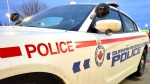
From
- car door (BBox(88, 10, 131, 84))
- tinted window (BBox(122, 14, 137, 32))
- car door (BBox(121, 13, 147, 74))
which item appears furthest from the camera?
tinted window (BBox(122, 14, 137, 32))

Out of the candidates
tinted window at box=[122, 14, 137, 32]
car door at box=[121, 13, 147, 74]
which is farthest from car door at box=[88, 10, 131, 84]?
tinted window at box=[122, 14, 137, 32]

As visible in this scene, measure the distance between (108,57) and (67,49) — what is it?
1.01 meters

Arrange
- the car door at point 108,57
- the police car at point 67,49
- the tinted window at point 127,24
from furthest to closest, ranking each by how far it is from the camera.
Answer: the tinted window at point 127,24 → the car door at point 108,57 → the police car at point 67,49

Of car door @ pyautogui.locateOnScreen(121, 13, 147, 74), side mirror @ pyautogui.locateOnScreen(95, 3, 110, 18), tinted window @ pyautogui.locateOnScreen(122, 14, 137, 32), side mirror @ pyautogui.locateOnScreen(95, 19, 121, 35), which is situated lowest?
car door @ pyautogui.locateOnScreen(121, 13, 147, 74)

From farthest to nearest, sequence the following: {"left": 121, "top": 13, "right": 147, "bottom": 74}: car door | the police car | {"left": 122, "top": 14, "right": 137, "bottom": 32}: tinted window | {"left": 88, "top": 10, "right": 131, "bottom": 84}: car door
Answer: {"left": 122, "top": 14, "right": 137, "bottom": 32}: tinted window → {"left": 121, "top": 13, "right": 147, "bottom": 74}: car door → {"left": 88, "top": 10, "right": 131, "bottom": 84}: car door → the police car

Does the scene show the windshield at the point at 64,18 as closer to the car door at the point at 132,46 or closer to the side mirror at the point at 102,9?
the side mirror at the point at 102,9

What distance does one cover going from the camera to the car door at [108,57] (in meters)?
2.56

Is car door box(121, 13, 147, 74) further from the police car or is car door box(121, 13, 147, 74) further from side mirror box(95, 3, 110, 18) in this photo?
side mirror box(95, 3, 110, 18)

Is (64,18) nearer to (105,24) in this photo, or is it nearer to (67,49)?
(105,24)

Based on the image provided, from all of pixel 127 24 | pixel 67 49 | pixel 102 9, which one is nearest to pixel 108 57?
pixel 102 9

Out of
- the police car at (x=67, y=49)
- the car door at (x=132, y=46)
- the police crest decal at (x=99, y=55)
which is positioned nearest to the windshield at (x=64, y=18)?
the police car at (x=67, y=49)

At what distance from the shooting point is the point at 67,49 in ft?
6.66

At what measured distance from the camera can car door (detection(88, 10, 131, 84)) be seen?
256cm

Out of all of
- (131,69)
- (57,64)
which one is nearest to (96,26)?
(57,64)
